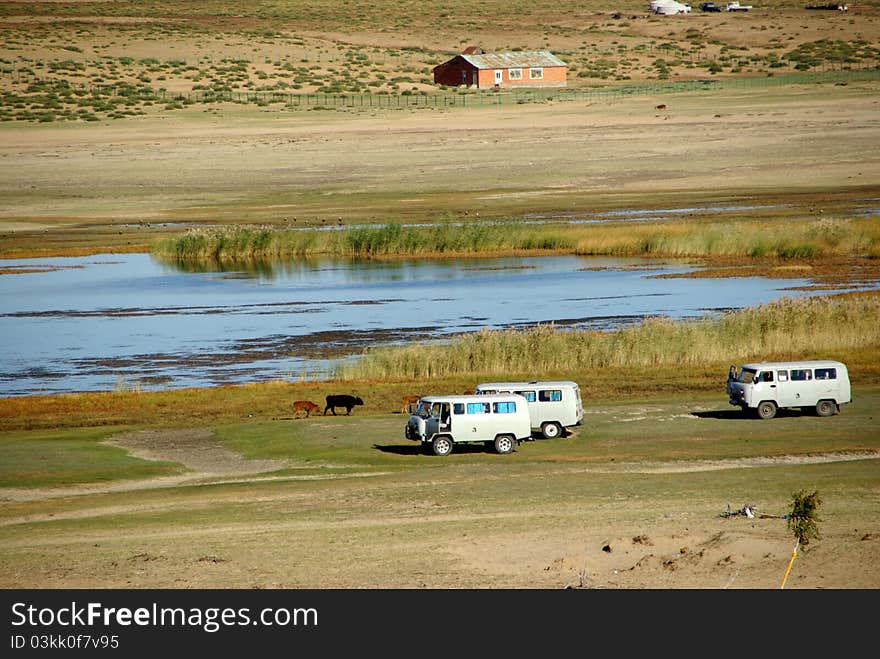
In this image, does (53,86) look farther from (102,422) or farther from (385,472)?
(385,472)

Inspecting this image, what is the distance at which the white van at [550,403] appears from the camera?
33281 millimetres

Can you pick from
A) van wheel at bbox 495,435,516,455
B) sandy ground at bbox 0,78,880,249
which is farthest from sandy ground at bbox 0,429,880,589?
sandy ground at bbox 0,78,880,249

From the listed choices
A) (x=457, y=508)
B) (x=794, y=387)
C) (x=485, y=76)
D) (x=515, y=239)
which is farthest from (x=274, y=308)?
(x=485, y=76)

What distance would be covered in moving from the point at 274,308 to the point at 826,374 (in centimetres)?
3026

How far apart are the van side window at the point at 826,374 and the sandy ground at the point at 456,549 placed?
37.6ft

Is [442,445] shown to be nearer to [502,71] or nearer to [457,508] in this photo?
[457,508]

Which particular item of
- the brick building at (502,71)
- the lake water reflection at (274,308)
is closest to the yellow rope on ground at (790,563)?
the lake water reflection at (274,308)

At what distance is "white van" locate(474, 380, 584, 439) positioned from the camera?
3328 centimetres

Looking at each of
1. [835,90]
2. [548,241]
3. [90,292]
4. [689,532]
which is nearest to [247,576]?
[689,532]

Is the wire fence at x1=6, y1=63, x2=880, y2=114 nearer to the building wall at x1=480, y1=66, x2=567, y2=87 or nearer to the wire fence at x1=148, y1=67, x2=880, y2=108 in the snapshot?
the wire fence at x1=148, y1=67, x2=880, y2=108

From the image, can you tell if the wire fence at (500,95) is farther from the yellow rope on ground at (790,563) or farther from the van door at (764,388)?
the yellow rope on ground at (790,563)

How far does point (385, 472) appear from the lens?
2980 cm

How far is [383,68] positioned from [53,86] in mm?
46423

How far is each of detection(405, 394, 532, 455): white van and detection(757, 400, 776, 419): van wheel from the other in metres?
6.95
